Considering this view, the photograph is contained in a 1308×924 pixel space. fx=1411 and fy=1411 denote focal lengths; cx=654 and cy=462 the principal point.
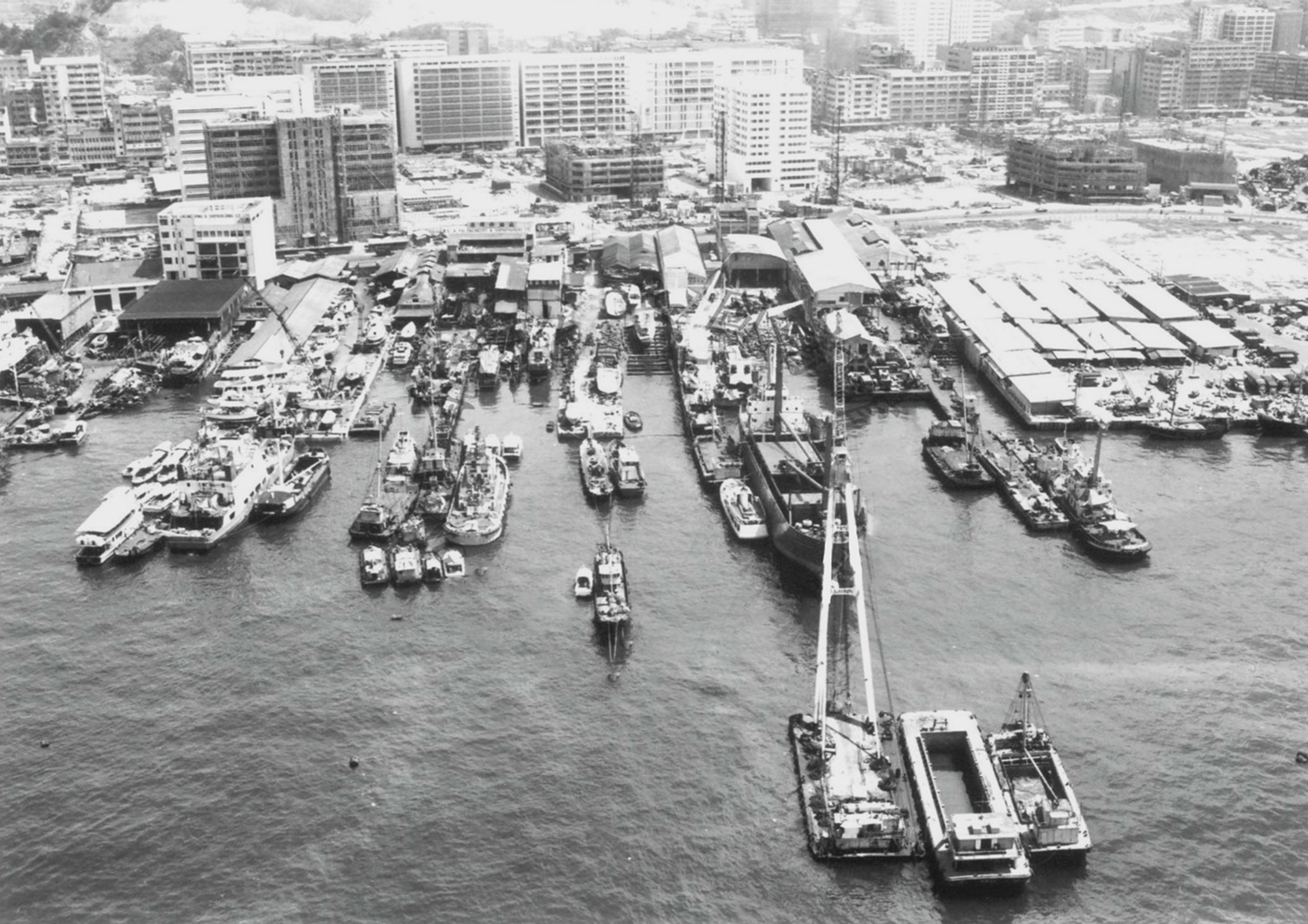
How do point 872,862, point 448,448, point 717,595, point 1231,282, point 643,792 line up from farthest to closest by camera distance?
point 1231,282, point 448,448, point 717,595, point 643,792, point 872,862

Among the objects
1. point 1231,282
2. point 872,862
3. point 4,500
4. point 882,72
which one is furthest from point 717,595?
point 882,72

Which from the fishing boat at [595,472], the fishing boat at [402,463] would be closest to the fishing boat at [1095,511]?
the fishing boat at [595,472]

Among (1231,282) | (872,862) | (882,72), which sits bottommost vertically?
(872,862)

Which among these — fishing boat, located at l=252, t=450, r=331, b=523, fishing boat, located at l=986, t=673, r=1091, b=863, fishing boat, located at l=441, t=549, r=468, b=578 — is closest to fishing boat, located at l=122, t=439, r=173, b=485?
fishing boat, located at l=252, t=450, r=331, b=523

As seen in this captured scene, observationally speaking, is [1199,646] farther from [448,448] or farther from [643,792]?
[448,448]

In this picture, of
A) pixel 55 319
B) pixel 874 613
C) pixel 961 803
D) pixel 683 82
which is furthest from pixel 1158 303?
pixel 683 82

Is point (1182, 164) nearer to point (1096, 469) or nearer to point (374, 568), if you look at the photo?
point (1096, 469)
